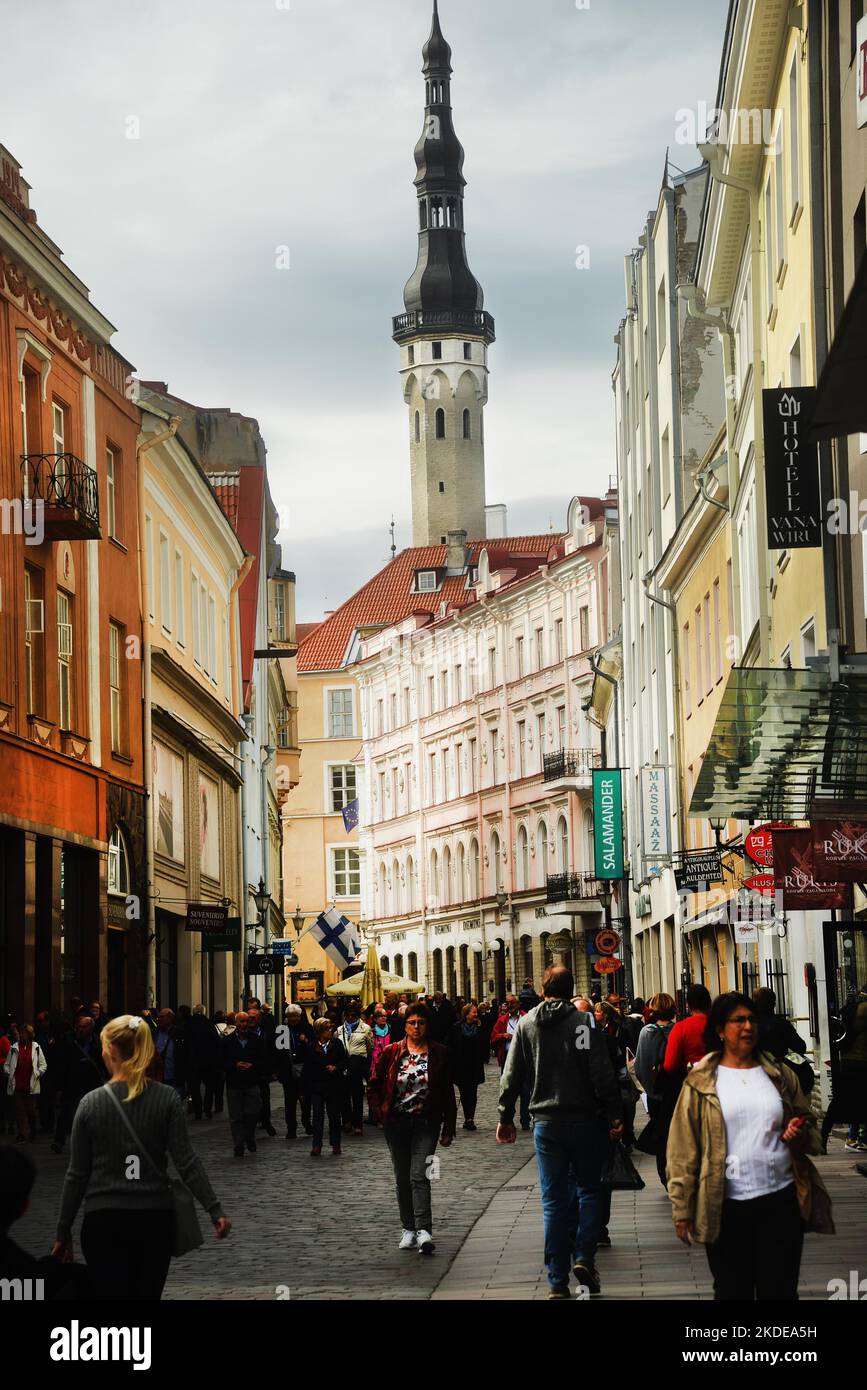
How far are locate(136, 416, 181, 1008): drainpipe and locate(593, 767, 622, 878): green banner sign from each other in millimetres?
21110

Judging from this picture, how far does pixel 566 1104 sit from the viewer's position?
37.2ft

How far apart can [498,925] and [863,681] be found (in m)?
59.2

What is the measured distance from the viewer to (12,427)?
87.8 feet

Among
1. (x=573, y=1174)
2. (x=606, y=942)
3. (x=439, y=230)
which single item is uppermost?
(x=439, y=230)

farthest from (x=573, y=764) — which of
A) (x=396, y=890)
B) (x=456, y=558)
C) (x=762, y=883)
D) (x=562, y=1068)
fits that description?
(x=562, y=1068)

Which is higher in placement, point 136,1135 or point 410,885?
point 410,885

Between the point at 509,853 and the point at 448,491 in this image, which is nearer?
the point at 509,853

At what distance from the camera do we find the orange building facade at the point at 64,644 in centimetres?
2648

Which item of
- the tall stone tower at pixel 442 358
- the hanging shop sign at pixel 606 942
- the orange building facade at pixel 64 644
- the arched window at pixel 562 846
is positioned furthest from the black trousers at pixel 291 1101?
the tall stone tower at pixel 442 358

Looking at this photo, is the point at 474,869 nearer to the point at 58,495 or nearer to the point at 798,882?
the point at 58,495

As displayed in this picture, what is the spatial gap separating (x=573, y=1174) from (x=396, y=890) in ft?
248
